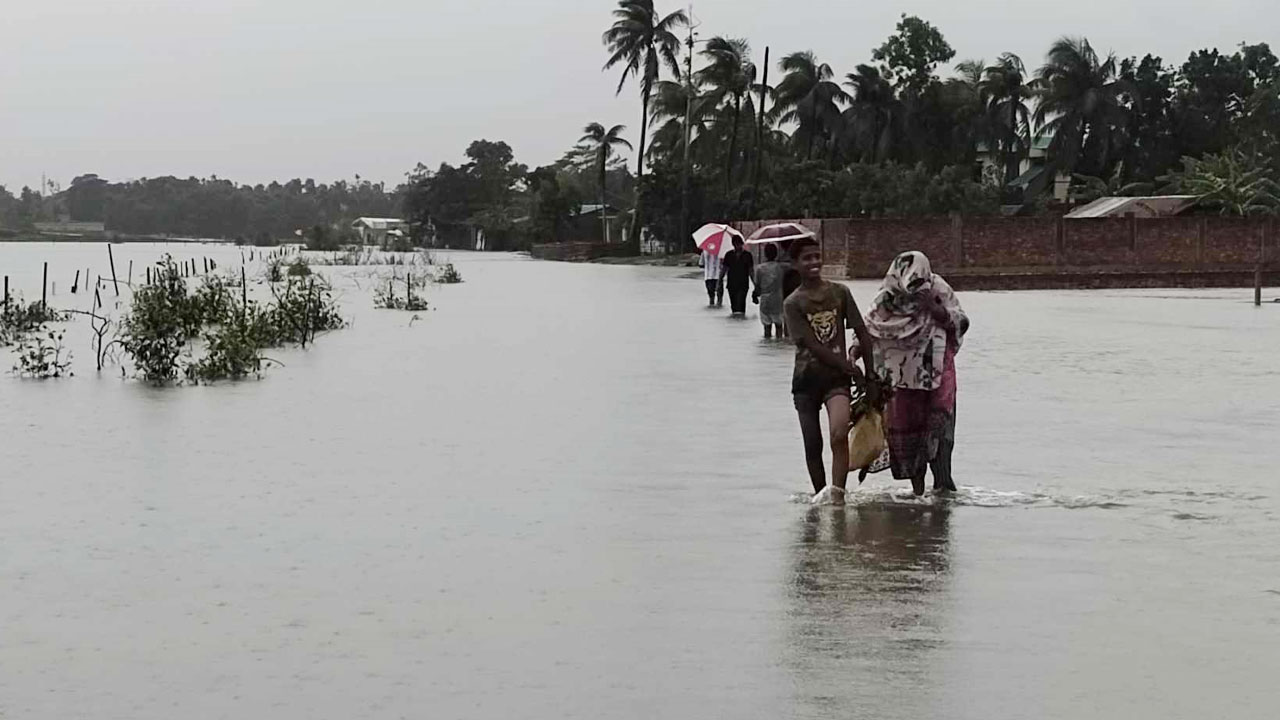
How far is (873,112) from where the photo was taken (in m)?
84.0

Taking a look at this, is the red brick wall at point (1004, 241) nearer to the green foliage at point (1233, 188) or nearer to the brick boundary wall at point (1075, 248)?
the brick boundary wall at point (1075, 248)

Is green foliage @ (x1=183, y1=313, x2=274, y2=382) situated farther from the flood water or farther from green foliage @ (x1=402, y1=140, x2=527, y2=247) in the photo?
green foliage @ (x1=402, y1=140, x2=527, y2=247)

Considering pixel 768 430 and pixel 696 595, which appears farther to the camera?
pixel 768 430

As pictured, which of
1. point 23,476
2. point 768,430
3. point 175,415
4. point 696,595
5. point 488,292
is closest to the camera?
point 696,595

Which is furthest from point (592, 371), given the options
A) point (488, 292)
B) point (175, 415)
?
point (488, 292)

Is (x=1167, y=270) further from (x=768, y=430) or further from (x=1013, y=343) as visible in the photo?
(x=768, y=430)

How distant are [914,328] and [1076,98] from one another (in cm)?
6936

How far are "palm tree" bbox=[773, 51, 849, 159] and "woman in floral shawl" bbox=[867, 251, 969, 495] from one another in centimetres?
7383

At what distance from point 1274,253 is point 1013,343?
31.8m

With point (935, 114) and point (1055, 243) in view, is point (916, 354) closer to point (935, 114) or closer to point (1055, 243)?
point (1055, 243)

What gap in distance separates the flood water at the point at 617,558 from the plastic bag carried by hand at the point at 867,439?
0.28 metres

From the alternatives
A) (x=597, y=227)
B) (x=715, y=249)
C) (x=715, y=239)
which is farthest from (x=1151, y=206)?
(x=597, y=227)

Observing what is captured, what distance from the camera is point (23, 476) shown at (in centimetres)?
1158

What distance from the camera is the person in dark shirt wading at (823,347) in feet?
31.8
